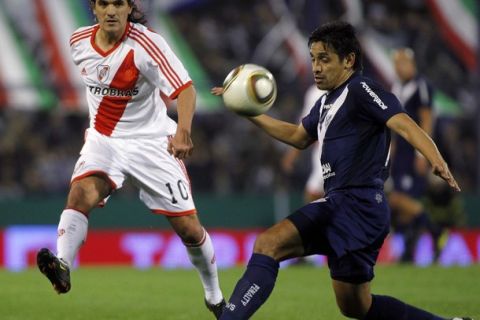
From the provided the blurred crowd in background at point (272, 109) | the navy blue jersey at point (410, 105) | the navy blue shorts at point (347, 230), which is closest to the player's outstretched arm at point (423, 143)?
the navy blue shorts at point (347, 230)

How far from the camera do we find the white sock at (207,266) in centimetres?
680

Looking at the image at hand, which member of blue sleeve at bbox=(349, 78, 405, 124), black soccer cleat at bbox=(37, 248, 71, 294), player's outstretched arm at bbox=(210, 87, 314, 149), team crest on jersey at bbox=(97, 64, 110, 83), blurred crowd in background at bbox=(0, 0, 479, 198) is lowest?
blurred crowd in background at bbox=(0, 0, 479, 198)

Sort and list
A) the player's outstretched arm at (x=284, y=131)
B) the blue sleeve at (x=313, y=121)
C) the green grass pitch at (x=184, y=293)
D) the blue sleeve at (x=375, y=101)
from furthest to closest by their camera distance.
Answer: the green grass pitch at (x=184, y=293), the player's outstretched arm at (x=284, y=131), the blue sleeve at (x=313, y=121), the blue sleeve at (x=375, y=101)

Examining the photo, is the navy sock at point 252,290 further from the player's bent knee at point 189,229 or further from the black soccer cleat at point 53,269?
the player's bent knee at point 189,229

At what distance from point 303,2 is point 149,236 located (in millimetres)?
4528

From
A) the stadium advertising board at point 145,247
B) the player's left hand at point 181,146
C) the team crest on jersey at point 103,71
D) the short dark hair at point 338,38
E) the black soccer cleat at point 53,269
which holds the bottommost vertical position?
the stadium advertising board at point 145,247

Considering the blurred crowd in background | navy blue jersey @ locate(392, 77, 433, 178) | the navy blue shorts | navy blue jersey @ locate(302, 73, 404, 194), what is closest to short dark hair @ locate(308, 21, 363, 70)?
navy blue jersey @ locate(302, 73, 404, 194)

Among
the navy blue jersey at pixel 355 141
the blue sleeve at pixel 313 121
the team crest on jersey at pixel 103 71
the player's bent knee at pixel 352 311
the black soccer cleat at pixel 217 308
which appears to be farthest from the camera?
the black soccer cleat at pixel 217 308

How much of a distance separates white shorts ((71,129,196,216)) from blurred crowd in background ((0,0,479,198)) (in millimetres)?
8401

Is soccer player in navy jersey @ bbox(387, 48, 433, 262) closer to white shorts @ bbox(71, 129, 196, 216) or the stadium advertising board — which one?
the stadium advertising board

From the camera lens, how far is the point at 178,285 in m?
9.30

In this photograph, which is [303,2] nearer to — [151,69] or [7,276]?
[7,276]

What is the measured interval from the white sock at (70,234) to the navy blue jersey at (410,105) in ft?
17.6

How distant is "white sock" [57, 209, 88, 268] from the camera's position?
6.17 m
